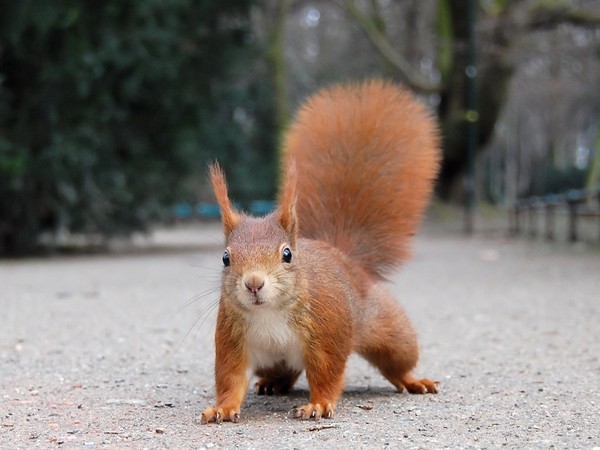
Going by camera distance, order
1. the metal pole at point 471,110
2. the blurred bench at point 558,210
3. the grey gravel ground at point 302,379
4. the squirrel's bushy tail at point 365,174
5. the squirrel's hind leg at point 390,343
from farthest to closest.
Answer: the metal pole at point 471,110, the blurred bench at point 558,210, the squirrel's bushy tail at point 365,174, the squirrel's hind leg at point 390,343, the grey gravel ground at point 302,379

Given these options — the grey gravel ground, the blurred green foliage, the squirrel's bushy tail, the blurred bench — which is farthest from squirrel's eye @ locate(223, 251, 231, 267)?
the blurred green foliage

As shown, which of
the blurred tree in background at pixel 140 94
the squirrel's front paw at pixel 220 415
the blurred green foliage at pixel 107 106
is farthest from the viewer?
the blurred tree in background at pixel 140 94

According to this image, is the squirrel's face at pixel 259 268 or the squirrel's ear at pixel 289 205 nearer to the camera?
the squirrel's face at pixel 259 268

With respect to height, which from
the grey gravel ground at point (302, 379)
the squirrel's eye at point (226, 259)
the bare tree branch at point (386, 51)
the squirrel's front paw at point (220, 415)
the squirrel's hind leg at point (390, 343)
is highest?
the bare tree branch at point (386, 51)

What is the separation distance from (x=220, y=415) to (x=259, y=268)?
0.52 meters

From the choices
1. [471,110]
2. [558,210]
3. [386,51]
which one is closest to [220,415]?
[558,210]

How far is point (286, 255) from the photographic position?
3.00 m

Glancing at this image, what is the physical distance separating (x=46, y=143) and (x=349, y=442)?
33.9 ft

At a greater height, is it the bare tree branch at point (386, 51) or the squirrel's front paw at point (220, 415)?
the bare tree branch at point (386, 51)

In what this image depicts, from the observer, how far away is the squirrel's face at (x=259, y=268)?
287 cm

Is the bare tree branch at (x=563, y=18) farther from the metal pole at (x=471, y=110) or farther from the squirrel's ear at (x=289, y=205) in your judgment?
the squirrel's ear at (x=289, y=205)

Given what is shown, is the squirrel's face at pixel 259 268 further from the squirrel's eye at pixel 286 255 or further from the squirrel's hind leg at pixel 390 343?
the squirrel's hind leg at pixel 390 343

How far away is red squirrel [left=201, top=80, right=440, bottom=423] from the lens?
9.93ft

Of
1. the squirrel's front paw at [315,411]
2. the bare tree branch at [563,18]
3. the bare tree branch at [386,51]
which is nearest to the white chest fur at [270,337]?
the squirrel's front paw at [315,411]
